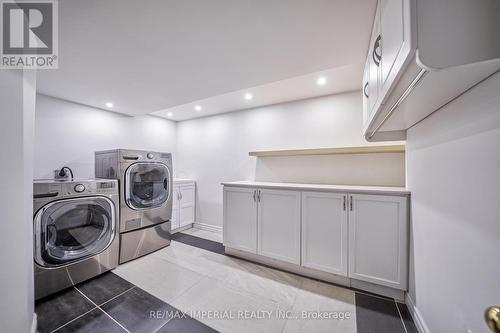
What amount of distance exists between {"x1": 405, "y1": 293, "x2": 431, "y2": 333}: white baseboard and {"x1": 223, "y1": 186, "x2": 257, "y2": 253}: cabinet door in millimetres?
1489

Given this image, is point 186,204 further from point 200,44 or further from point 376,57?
point 376,57

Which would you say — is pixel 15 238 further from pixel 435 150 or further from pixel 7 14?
pixel 435 150

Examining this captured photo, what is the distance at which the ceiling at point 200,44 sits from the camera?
1092 mm

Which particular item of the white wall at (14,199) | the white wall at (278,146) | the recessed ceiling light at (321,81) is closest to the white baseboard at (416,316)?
the white wall at (278,146)

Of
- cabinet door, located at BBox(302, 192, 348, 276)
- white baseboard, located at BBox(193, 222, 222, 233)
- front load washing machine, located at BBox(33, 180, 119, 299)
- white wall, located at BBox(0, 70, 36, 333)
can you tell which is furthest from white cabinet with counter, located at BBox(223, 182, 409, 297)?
white wall, located at BBox(0, 70, 36, 333)

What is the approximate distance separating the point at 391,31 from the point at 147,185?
292cm

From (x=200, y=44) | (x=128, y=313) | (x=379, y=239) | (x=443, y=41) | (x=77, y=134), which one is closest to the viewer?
(x=443, y=41)

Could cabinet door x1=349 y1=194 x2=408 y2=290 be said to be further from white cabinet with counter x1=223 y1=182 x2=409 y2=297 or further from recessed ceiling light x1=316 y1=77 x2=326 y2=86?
recessed ceiling light x1=316 y1=77 x2=326 y2=86

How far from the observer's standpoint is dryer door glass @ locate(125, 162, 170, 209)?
7.89 ft

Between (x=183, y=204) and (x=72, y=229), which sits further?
(x=183, y=204)

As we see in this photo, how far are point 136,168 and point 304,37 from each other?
2.40 meters

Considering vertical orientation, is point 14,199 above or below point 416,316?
above

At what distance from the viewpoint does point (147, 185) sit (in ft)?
8.79

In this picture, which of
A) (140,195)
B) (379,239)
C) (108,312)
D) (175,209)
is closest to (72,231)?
(140,195)
